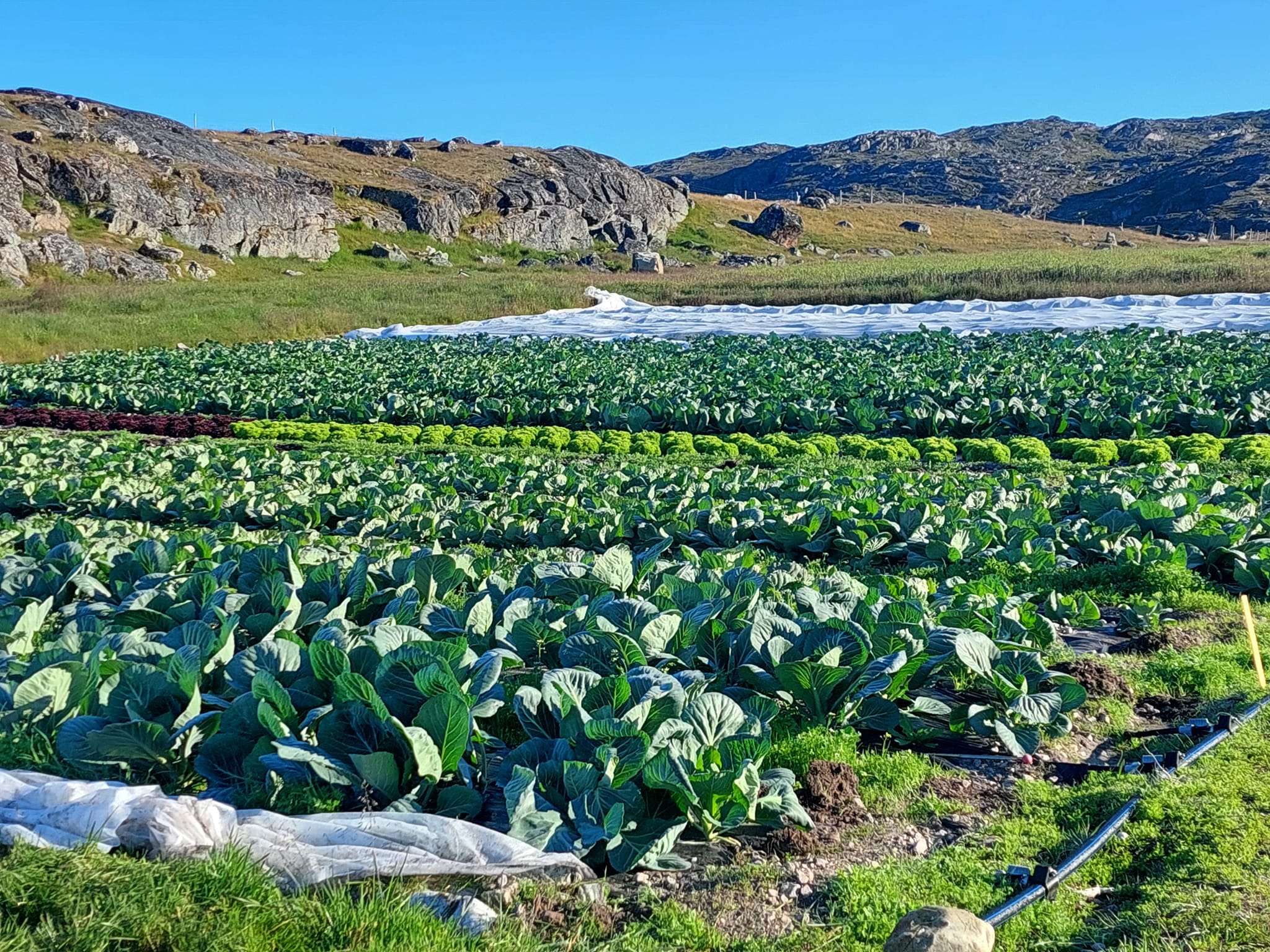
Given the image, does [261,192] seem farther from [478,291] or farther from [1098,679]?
[1098,679]

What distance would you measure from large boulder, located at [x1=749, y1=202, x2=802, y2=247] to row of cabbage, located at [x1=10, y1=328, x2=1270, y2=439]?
6760 cm

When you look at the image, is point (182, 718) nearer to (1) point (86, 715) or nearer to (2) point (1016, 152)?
(1) point (86, 715)

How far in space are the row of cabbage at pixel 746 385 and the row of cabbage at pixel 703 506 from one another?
400 centimetres

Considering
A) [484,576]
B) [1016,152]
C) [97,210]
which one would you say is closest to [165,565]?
[484,576]

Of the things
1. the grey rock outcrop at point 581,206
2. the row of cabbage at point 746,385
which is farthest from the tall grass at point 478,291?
the grey rock outcrop at point 581,206

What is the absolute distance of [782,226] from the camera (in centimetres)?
9462

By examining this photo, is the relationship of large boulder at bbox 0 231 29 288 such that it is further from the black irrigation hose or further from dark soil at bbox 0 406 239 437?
the black irrigation hose

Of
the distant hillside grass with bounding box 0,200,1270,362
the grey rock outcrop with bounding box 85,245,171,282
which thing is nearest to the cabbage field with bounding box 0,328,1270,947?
the distant hillside grass with bounding box 0,200,1270,362

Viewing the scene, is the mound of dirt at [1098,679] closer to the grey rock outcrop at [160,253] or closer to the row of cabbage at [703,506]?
the row of cabbage at [703,506]

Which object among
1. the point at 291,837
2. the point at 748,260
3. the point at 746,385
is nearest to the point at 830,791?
the point at 291,837

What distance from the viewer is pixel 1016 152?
188 metres

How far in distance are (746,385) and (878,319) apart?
57.0 feet

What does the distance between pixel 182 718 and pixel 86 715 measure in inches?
15.3

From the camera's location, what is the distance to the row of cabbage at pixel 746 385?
1573 centimetres
